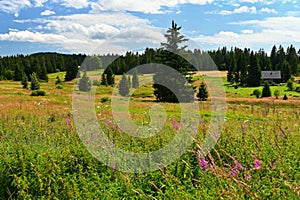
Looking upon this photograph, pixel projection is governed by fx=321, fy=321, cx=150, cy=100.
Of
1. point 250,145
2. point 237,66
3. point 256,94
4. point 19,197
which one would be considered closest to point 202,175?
point 250,145

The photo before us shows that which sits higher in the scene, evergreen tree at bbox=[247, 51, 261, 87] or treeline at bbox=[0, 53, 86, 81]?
treeline at bbox=[0, 53, 86, 81]

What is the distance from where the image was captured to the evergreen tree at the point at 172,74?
122 ft

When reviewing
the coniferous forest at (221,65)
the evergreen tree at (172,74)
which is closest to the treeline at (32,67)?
the coniferous forest at (221,65)

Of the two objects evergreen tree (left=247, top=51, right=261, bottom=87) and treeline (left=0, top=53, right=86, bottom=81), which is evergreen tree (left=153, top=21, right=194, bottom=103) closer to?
evergreen tree (left=247, top=51, right=261, bottom=87)

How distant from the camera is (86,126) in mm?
8664

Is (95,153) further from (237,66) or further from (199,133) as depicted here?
(237,66)

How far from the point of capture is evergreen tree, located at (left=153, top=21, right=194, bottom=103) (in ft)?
122

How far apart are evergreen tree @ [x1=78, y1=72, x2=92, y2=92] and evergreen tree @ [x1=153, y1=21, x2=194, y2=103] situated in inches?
969

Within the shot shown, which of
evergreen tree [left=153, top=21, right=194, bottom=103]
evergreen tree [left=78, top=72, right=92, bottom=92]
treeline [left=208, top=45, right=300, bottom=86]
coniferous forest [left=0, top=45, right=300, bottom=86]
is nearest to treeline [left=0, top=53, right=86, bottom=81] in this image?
coniferous forest [left=0, top=45, right=300, bottom=86]

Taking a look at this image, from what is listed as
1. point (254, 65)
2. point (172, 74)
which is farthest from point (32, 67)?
point (172, 74)

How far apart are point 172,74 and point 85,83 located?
104 feet

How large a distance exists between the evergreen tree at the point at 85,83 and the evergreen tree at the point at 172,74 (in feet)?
80.8

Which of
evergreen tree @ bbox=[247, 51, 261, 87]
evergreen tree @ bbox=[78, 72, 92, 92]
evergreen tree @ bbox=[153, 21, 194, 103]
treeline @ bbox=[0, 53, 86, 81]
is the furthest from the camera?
treeline @ bbox=[0, 53, 86, 81]

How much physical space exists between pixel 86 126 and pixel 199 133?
312 cm
